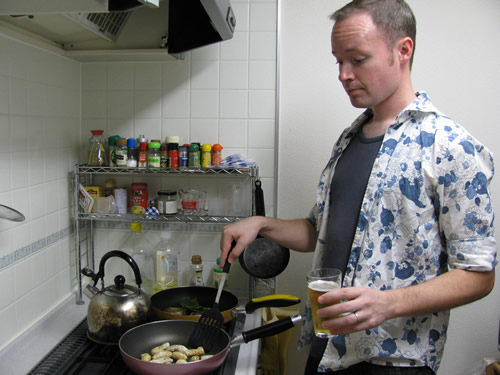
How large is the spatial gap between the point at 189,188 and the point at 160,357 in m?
0.81

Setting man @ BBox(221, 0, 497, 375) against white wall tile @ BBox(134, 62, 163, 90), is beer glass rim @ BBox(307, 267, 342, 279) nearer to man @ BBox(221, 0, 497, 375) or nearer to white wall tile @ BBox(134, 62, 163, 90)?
man @ BBox(221, 0, 497, 375)

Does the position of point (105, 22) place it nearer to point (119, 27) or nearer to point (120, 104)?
point (119, 27)

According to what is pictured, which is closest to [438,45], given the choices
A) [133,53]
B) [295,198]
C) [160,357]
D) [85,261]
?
[295,198]

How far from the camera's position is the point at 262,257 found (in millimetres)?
1719

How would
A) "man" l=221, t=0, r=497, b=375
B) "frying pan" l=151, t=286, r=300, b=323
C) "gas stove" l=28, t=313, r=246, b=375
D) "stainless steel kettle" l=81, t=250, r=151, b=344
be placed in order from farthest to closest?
"frying pan" l=151, t=286, r=300, b=323
"stainless steel kettle" l=81, t=250, r=151, b=344
"gas stove" l=28, t=313, r=246, b=375
"man" l=221, t=0, r=497, b=375

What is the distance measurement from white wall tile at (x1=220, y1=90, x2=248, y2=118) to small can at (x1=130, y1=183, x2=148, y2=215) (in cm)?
45

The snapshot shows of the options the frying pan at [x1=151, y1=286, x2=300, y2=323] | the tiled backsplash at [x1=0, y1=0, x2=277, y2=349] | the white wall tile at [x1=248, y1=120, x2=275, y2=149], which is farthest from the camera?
the white wall tile at [x1=248, y1=120, x2=275, y2=149]

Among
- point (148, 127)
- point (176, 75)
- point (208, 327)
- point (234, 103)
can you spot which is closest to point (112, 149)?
point (148, 127)

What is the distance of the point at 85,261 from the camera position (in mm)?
1960

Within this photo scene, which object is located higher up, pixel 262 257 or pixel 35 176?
pixel 35 176

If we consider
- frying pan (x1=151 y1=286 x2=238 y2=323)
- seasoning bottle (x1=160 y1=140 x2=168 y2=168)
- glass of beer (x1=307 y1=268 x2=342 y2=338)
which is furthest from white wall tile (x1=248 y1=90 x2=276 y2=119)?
glass of beer (x1=307 y1=268 x2=342 y2=338)

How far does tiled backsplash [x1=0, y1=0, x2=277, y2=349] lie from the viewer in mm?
1625

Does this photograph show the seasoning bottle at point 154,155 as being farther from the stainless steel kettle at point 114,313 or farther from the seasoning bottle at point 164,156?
the stainless steel kettle at point 114,313

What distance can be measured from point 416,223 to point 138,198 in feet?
3.72
